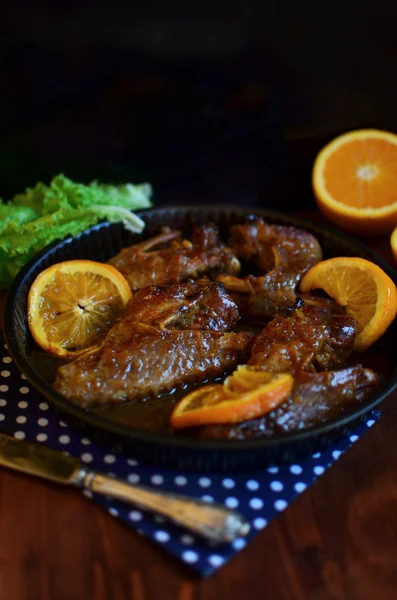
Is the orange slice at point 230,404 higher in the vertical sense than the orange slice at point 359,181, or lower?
lower

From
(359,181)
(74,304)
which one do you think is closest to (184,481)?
(74,304)

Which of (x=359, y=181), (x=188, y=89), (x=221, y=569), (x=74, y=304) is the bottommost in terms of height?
(x=221, y=569)

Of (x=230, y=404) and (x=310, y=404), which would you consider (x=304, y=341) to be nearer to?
(x=310, y=404)

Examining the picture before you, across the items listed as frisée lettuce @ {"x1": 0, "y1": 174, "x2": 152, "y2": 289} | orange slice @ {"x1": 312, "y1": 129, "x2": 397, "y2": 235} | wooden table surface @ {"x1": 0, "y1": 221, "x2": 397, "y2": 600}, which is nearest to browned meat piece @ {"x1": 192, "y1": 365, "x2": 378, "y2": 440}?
wooden table surface @ {"x1": 0, "y1": 221, "x2": 397, "y2": 600}

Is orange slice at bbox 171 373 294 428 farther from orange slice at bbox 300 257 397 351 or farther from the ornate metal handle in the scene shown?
orange slice at bbox 300 257 397 351

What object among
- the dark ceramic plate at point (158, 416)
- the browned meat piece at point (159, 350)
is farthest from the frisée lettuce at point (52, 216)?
the browned meat piece at point (159, 350)

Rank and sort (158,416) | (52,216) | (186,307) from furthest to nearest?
1. (52,216)
2. (186,307)
3. (158,416)

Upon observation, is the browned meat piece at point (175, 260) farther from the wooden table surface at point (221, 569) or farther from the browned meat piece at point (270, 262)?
the wooden table surface at point (221, 569)

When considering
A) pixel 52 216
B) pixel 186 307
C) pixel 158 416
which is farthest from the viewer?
pixel 52 216
